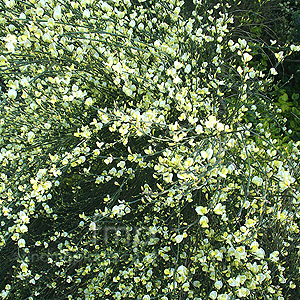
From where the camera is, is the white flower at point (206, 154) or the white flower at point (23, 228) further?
the white flower at point (23, 228)

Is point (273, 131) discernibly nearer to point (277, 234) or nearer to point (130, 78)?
point (277, 234)

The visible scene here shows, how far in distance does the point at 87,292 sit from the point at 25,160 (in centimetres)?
78

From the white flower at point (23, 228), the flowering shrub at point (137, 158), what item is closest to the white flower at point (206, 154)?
the flowering shrub at point (137, 158)

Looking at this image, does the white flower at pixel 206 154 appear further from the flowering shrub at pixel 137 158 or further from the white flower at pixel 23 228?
the white flower at pixel 23 228

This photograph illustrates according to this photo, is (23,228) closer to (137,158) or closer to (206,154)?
(137,158)

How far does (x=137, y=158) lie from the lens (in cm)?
127

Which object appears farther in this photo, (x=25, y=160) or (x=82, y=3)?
(x=25, y=160)

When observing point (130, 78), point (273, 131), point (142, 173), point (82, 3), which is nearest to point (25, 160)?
point (142, 173)

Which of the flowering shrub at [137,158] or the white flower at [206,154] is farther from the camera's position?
the flowering shrub at [137,158]

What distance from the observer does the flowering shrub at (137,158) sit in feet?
3.79

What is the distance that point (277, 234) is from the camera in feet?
4.35

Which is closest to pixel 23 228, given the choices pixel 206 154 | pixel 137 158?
pixel 137 158

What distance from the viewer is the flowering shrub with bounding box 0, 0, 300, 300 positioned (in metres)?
1.16

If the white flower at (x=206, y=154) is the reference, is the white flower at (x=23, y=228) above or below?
above
